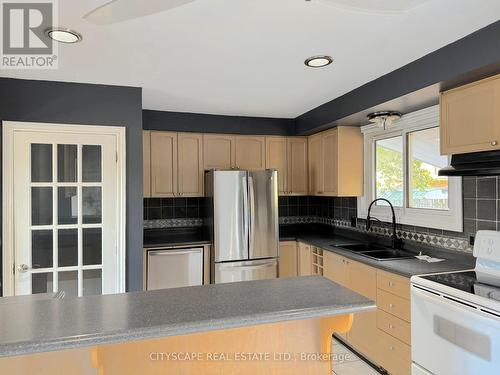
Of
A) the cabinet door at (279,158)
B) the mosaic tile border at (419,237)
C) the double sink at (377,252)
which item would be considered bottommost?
the double sink at (377,252)

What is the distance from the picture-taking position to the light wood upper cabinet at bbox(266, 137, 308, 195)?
4176 mm

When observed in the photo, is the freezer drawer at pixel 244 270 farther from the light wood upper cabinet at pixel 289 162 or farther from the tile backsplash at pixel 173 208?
the light wood upper cabinet at pixel 289 162

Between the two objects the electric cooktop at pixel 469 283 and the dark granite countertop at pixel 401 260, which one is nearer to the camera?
the electric cooktop at pixel 469 283

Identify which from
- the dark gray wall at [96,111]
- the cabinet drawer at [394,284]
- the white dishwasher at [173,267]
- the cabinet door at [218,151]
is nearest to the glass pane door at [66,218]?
the dark gray wall at [96,111]

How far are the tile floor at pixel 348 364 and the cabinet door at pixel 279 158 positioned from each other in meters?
1.88

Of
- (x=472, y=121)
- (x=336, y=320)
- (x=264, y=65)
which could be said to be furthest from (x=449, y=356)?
(x=264, y=65)

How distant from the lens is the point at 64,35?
6.09 ft

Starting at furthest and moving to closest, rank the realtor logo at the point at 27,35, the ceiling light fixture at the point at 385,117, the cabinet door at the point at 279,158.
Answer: the cabinet door at the point at 279,158, the ceiling light fixture at the point at 385,117, the realtor logo at the point at 27,35

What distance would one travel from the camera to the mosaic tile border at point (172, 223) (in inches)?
157

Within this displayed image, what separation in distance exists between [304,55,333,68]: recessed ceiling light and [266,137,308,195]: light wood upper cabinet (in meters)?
1.85

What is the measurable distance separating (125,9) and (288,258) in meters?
3.37

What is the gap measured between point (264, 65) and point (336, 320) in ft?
5.69

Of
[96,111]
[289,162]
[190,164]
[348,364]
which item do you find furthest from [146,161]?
[348,364]

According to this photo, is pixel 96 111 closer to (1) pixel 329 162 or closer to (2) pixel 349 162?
(1) pixel 329 162
